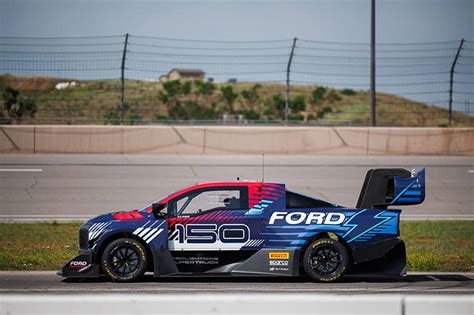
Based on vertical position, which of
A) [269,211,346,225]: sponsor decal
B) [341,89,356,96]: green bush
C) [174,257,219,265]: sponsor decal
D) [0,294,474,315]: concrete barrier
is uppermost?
[341,89,356,96]: green bush

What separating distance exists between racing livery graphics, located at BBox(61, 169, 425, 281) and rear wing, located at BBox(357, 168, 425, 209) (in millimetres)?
304

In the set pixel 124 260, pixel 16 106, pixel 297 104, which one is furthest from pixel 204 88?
pixel 124 260

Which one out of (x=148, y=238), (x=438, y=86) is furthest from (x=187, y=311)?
(x=438, y=86)

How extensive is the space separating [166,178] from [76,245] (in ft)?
21.0

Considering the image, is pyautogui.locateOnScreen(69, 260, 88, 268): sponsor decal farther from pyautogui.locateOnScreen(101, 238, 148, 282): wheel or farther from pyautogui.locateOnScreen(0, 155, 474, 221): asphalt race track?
pyautogui.locateOnScreen(0, 155, 474, 221): asphalt race track

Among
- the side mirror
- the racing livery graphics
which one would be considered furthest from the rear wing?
the side mirror

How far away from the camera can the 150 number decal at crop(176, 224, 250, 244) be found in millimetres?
10812

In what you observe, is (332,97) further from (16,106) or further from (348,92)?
(16,106)

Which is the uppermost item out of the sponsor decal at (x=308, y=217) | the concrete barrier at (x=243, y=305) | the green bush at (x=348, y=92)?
the green bush at (x=348, y=92)

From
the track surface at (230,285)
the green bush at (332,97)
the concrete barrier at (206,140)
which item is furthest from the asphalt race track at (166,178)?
the green bush at (332,97)

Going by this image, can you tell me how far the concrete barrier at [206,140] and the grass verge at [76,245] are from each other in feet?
22.9

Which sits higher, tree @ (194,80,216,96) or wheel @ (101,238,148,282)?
tree @ (194,80,216,96)

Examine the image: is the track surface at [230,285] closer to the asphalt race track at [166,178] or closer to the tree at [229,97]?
the asphalt race track at [166,178]

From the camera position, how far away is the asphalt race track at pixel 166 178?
17.9m
